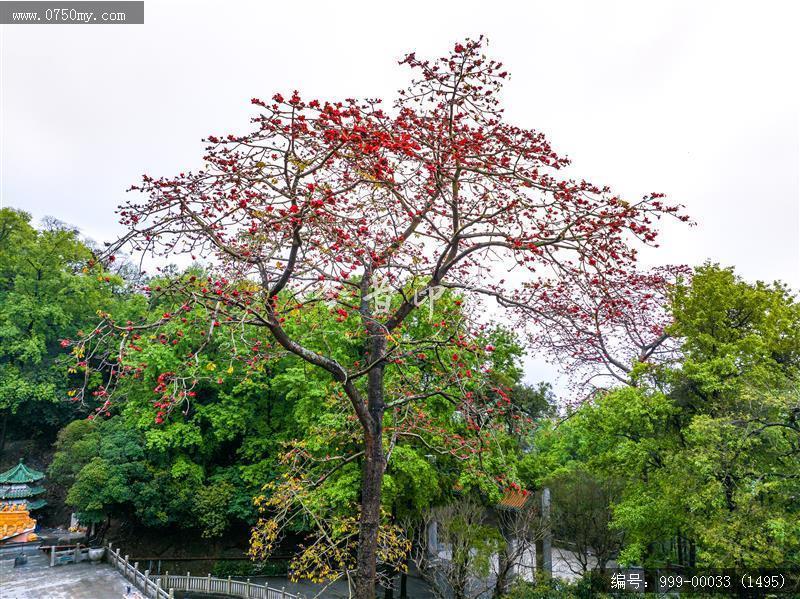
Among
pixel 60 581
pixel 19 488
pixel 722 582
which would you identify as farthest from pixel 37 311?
pixel 722 582

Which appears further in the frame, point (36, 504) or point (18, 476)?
point (36, 504)

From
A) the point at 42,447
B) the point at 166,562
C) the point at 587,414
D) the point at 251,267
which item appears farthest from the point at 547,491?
the point at 42,447

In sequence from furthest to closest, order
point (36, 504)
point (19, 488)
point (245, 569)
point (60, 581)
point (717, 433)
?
1. point (36, 504)
2. point (19, 488)
3. point (245, 569)
4. point (60, 581)
5. point (717, 433)

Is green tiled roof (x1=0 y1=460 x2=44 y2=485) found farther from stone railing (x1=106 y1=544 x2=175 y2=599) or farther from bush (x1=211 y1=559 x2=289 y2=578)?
bush (x1=211 y1=559 x2=289 y2=578)

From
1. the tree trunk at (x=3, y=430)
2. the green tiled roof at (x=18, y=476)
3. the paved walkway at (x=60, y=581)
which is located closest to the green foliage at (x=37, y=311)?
the tree trunk at (x=3, y=430)

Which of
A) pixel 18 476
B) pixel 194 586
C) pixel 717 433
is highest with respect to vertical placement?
pixel 717 433

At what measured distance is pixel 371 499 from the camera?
186 inches

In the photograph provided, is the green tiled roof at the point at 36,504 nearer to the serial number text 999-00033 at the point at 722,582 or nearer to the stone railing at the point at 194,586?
the stone railing at the point at 194,586

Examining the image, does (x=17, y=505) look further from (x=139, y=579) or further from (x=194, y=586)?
(x=194, y=586)

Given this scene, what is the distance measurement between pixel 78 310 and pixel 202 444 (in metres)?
10.2

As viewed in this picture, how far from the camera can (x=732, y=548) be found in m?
7.27

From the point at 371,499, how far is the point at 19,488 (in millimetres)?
19754

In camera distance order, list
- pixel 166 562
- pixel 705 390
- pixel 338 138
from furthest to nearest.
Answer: pixel 166 562, pixel 705 390, pixel 338 138

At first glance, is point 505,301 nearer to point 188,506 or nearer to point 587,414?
point 587,414
